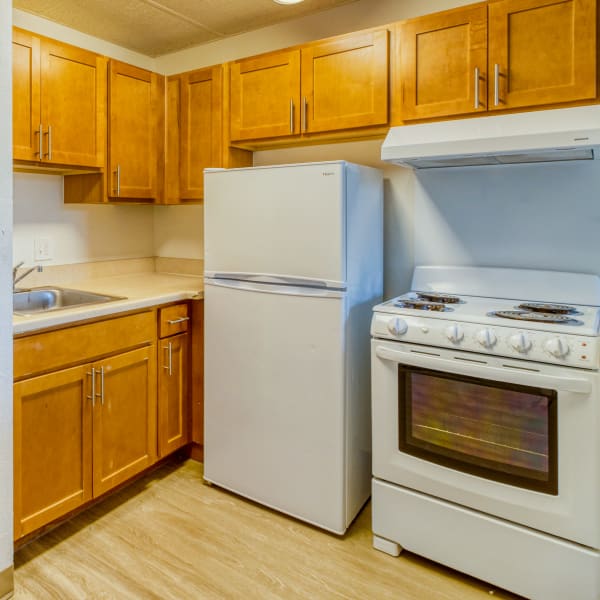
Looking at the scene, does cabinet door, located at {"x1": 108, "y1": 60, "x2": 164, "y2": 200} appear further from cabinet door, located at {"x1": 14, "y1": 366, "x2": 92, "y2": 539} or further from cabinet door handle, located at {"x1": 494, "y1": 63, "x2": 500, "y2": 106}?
cabinet door handle, located at {"x1": 494, "y1": 63, "x2": 500, "y2": 106}

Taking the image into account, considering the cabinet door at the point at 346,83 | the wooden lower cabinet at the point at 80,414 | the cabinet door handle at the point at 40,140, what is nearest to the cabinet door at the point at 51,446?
the wooden lower cabinet at the point at 80,414

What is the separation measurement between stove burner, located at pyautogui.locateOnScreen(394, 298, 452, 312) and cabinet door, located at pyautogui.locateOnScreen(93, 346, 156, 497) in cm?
119

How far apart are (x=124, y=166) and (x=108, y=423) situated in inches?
53.7

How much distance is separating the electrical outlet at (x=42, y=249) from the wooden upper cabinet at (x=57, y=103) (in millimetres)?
488

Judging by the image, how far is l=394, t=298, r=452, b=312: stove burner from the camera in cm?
193

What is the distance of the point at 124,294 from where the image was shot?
96.2 inches

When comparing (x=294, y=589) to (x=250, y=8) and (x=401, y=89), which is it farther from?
(x=250, y=8)

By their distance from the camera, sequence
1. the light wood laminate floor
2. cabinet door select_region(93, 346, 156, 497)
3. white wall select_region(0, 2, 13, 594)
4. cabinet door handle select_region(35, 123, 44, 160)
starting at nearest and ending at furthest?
1. white wall select_region(0, 2, 13, 594)
2. the light wood laminate floor
3. cabinet door select_region(93, 346, 156, 497)
4. cabinet door handle select_region(35, 123, 44, 160)

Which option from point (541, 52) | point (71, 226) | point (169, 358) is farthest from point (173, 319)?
point (541, 52)

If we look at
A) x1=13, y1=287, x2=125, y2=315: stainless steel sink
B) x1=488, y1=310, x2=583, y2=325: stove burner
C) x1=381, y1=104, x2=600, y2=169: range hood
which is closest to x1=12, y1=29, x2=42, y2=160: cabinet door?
x1=13, y1=287, x2=125, y2=315: stainless steel sink

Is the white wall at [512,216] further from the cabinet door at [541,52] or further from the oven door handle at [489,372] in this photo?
the oven door handle at [489,372]

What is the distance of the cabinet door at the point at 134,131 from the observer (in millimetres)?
2645

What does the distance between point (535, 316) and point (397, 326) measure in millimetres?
486

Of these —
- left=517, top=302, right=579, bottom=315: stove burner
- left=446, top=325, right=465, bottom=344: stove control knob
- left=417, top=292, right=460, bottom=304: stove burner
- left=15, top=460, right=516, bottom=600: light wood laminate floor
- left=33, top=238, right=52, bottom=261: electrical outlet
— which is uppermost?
left=33, top=238, right=52, bottom=261: electrical outlet
